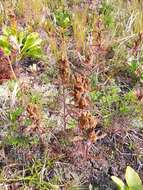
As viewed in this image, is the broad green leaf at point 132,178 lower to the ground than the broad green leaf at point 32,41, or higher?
lower

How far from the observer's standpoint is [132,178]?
1.87 metres

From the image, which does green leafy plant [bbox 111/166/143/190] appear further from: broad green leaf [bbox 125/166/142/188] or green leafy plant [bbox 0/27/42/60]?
green leafy plant [bbox 0/27/42/60]

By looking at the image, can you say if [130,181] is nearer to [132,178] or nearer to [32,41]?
[132,178]

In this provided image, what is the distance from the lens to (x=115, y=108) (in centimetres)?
227

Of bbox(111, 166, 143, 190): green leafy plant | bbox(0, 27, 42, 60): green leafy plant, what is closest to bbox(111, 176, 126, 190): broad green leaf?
bbox(111, 166, 143, 190): green leafy plant

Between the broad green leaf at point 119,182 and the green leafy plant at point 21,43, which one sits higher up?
the green leafy plant at point 21,43

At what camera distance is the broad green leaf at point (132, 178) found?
1.86 metres

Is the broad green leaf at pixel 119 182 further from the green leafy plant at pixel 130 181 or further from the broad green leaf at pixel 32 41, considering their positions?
the broad green leaf at pixel 32 41

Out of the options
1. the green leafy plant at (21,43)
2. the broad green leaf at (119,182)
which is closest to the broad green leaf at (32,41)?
the green leafy plant at (21,43)

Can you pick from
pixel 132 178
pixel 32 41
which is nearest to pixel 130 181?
pixel 132 178

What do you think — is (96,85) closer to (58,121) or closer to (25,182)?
(58,121)

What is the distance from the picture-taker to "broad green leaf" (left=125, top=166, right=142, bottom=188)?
1855mm

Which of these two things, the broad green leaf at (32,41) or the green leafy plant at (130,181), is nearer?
the green leafy plant at (130,181)

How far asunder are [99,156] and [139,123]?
1.11ft
